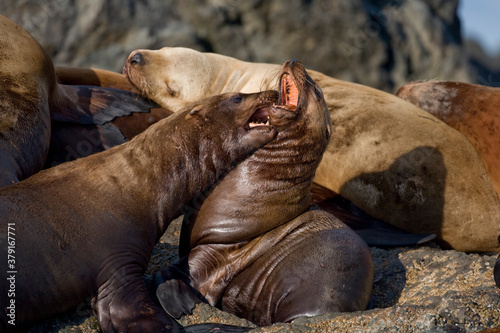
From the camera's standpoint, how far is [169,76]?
22.3ft

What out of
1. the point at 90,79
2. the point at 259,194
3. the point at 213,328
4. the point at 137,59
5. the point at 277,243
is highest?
the point at 137,59

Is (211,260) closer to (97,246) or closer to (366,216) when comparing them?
(97,246)

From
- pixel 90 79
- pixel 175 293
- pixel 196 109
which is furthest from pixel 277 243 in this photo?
pixel 90 79

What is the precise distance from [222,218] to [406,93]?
12.6 ft

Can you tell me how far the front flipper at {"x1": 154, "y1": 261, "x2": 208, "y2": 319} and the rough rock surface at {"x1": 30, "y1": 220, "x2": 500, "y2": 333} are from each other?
0.06 m

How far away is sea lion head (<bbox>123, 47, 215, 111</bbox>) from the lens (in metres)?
6.69

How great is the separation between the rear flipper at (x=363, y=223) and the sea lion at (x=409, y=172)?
102 millimetres

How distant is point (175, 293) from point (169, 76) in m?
3.49

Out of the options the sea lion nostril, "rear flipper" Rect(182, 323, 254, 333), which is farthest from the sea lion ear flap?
the sea lion nostril

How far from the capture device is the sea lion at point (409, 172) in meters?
5.68

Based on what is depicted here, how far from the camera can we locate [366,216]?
572 cm

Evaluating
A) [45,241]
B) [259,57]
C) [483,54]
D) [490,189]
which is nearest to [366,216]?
[490,189]

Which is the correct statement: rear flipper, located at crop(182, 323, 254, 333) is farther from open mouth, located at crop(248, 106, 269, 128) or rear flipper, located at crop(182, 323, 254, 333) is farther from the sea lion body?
the sea lion body

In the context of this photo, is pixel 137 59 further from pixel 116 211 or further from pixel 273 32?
pixel 273 32
